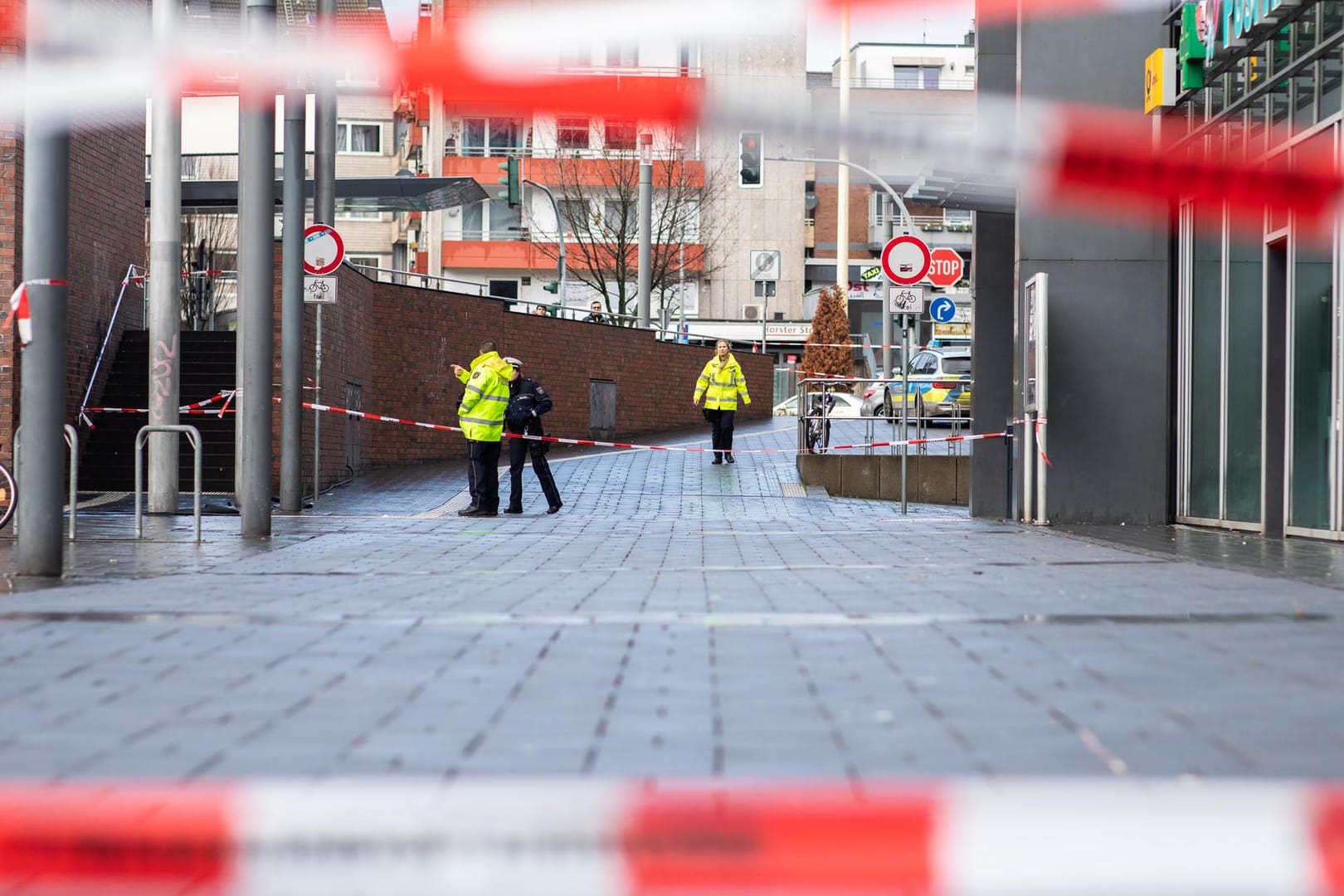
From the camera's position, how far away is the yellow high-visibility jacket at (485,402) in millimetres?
17516

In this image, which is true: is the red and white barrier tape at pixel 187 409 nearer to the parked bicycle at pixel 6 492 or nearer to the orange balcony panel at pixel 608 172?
the parked bicycle at pixel 6 492

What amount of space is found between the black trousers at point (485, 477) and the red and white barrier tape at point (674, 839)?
13.4 metres

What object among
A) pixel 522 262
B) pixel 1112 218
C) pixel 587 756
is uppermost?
pixel 522 262

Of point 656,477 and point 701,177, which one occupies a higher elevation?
point 701,177

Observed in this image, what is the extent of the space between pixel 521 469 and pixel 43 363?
8685 millimetres

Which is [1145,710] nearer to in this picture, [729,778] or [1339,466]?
[729,778]

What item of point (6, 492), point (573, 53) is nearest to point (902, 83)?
point (6, 492)

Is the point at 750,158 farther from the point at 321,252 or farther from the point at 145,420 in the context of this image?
the point at 145,420

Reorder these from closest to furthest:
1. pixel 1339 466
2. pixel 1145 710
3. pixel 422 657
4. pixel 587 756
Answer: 1. pixel 587 756
2. pixel 1145 710
3. pixel 422 657
4. pixel 1339 466

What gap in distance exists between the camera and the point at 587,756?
14.9ft

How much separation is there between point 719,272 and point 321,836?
63244 millimetres

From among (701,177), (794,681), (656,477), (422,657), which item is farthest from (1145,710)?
(701,177)

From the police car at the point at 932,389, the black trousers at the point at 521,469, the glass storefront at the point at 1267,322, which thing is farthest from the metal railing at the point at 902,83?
the glass storefront at the point at 1267,322

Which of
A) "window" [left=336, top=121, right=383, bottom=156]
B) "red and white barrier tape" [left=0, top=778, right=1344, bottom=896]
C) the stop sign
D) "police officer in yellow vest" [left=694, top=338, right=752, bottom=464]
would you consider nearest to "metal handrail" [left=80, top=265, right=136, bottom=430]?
"police officer in yellow vest" [left=694, top=338, right=752, bottom=464]
